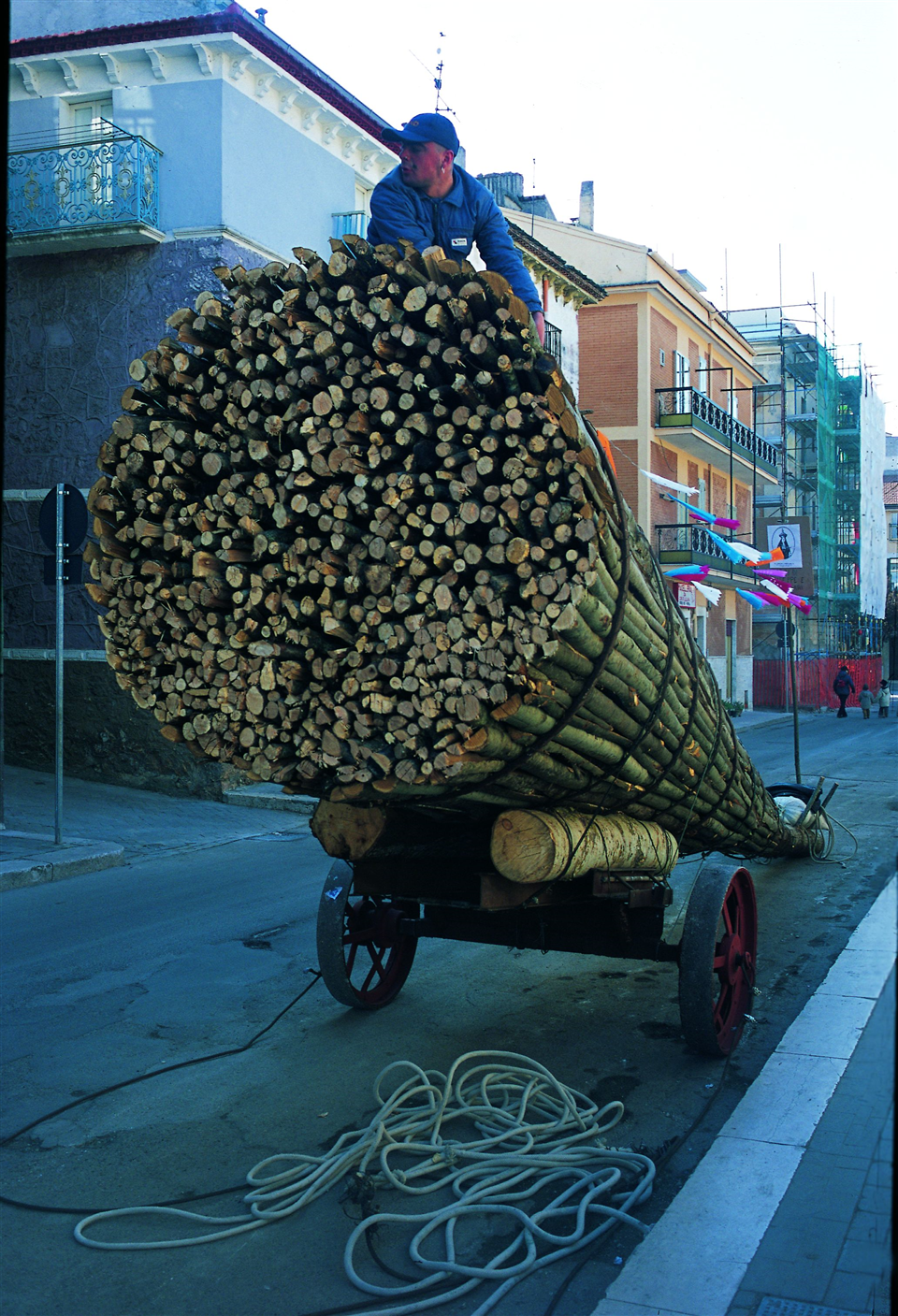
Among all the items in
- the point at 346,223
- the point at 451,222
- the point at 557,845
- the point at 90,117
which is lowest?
the point at 557,845

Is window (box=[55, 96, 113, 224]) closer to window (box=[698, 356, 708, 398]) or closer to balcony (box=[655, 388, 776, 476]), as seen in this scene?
balcony (box=[655, 388, 776, 476])

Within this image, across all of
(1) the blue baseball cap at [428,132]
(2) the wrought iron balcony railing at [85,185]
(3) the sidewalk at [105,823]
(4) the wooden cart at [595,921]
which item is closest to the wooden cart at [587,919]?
(4) the wooden cart at [595,921]

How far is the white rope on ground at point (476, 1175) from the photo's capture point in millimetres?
3223

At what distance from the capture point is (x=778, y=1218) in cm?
329

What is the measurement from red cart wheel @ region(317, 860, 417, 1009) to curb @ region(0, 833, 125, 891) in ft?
13.1

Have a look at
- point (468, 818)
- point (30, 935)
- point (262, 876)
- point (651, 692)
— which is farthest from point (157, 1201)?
point (262, 876)

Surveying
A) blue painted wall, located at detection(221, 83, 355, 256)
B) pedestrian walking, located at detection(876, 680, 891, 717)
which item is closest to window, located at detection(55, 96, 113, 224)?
blue painted wall, located at detection(221, 83, 355, 256)

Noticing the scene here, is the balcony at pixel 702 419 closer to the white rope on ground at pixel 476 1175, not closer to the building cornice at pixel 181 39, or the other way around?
the building cornice at pixel 181 39

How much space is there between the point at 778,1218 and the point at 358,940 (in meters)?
2.58

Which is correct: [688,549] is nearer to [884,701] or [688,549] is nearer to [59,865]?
[884,701]

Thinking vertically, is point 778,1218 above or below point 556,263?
below

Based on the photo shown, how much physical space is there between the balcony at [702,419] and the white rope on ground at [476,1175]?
2881 cm

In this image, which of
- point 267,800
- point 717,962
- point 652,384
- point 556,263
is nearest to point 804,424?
point 652,384

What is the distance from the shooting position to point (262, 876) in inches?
355
